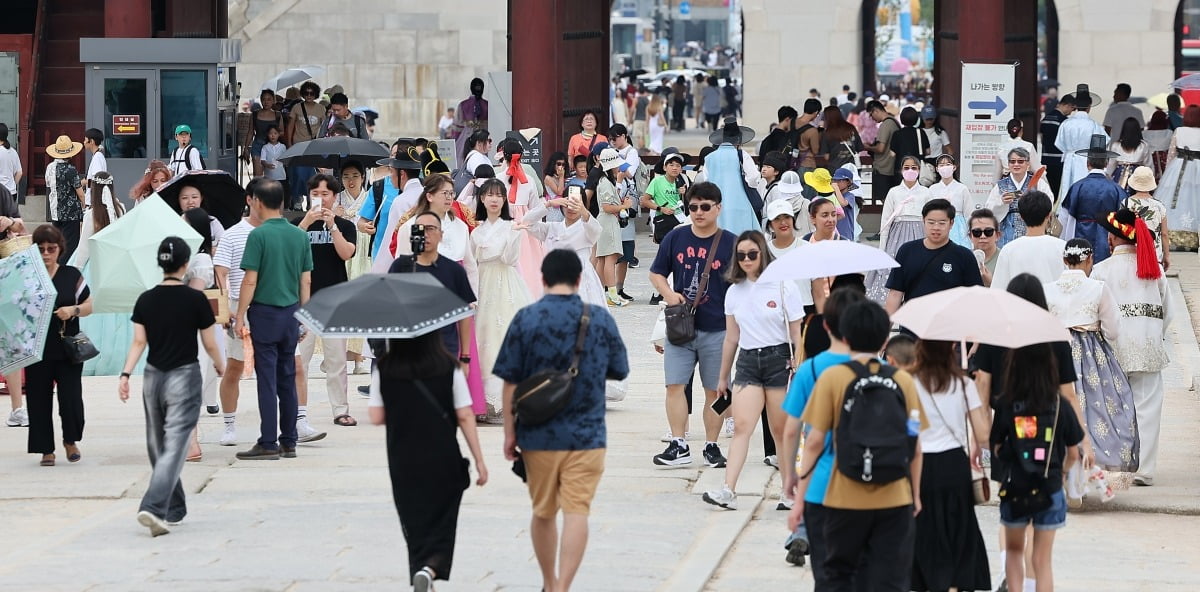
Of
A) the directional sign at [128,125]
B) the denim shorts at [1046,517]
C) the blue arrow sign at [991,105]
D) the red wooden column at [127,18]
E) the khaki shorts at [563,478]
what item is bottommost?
the denim shorts at [1046,517]

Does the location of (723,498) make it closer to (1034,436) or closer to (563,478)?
(563,478)

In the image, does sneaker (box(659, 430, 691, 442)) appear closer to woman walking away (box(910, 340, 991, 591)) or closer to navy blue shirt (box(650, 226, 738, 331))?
navy blue shirt (box(650, 226, 738, 331))

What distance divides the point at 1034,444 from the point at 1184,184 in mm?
15154

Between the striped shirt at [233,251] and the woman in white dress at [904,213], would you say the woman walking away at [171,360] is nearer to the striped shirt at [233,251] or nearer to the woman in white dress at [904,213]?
the striped shirt at [233,251]

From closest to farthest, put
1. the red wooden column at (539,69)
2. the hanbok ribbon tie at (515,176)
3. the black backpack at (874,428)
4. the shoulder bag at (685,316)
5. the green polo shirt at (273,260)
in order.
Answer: the black backpack at (874,428) < the shoulder bag at (685,316) < the green polo shirt at (273,260) < the hanbok ribbon tie at (515,176) < the red wooden column at (539,69)

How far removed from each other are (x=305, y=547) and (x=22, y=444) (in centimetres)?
373

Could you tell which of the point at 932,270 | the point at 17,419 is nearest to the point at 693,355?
the point at 932,270

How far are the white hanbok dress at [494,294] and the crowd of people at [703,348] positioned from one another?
0.02 metres

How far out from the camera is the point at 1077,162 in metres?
19.5

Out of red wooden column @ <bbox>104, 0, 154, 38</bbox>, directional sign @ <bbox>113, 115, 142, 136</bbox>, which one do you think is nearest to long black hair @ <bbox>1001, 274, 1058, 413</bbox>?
directional sign @ <bbox>113, 115, 142, 136</bbox>

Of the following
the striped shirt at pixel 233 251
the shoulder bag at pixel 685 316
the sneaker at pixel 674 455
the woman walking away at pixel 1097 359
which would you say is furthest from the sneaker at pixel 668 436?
the striped shirt at pixel 233 251

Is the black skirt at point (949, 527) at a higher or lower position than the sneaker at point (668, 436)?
higher

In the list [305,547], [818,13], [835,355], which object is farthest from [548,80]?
[818,13]

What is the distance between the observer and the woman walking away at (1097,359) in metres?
9.68
